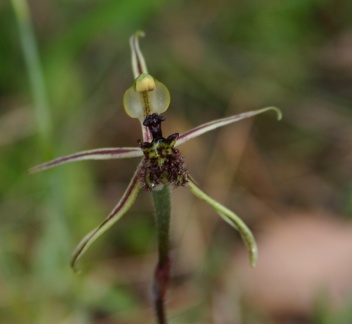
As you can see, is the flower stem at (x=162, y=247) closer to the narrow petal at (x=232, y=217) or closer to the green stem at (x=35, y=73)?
the narrow petal at (x=232, y=217)

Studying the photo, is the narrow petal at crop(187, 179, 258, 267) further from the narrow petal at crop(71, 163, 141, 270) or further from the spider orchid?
the narrow petal at crop(71, 163, 141, 270)

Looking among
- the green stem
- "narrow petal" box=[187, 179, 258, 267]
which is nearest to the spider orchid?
"narrow petal" box=[187, 179, 258, 267]

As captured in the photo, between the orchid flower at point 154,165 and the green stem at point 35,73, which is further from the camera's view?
the green stem at point 35,73

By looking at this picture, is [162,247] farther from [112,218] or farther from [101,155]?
[101,155]

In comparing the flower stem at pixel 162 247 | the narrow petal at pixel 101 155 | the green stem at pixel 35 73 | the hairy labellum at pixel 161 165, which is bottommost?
the flower stem at pixel 162 247

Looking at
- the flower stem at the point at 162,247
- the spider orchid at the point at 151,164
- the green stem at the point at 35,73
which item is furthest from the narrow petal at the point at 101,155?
the green stem at the point at 35,73

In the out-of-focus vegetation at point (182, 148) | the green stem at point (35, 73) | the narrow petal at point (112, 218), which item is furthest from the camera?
the out-of-focus vegetation at point (182, 148)
